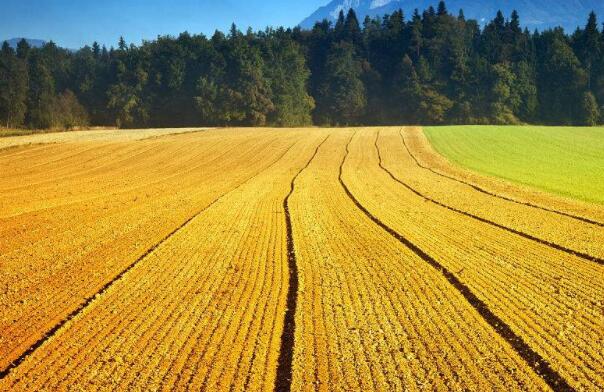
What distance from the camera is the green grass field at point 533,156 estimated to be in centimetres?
2447

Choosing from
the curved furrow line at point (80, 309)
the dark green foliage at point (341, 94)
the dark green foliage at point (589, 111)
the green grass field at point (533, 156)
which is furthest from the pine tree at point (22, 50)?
the curved furrow line at point (80, 309)

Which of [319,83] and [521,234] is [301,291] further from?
[319,83]

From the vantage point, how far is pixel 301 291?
31.2 feet

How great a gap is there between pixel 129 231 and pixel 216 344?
7.94m

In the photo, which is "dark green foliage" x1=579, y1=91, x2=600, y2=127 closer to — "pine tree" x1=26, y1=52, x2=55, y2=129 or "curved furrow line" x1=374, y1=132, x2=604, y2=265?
"curved furrow line" x1=374, y1=132, x2=604, y2=265

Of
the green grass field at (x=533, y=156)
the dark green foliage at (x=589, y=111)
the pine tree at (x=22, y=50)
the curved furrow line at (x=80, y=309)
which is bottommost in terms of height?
the green grass field at (x=533, y=156)

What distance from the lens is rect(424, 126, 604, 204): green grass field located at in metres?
24.5

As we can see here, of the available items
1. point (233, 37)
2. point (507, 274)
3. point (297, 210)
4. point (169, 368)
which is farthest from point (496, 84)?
point (169, 368)

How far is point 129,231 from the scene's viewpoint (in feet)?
47.8

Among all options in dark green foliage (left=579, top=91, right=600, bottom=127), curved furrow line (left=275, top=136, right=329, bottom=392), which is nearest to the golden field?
curved furrow line (left=275, top=136, right=329, bottom=392)

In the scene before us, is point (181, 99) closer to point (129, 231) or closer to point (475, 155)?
point (475, 155)

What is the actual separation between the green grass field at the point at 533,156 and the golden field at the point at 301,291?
4.19m

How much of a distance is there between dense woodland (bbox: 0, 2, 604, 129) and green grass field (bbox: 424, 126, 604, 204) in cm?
3511

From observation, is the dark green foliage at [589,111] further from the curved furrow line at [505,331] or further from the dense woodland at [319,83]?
the curved furrow line at [505,331]
